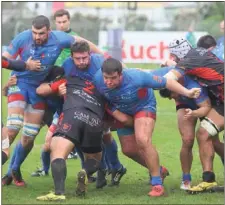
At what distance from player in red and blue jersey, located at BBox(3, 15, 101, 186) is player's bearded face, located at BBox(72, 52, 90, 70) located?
67cm

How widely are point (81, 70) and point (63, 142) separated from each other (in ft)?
3.35

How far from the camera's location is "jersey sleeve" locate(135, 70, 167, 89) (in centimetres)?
962

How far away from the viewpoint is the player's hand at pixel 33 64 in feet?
33.2

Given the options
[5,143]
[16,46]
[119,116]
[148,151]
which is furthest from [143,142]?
[16,46]

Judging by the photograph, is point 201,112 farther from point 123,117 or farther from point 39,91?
point 39,91

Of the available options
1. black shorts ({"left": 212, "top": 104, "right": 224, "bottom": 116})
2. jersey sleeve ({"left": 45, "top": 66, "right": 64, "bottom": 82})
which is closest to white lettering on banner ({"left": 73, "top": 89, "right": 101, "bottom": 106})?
jersey sleeve ({"left": 45, "top": 66, "right": 64, "bottom": 82})

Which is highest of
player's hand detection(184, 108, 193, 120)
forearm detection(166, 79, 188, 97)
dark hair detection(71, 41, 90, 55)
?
dark hair detection(71, 41, 90, 55)

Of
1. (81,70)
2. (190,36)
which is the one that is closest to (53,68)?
(81,70)

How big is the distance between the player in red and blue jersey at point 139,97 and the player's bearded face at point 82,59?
20 centimetres

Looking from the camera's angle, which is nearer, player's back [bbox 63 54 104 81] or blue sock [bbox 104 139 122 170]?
player's back [bbox 63 54 104 81]

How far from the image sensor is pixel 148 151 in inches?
380

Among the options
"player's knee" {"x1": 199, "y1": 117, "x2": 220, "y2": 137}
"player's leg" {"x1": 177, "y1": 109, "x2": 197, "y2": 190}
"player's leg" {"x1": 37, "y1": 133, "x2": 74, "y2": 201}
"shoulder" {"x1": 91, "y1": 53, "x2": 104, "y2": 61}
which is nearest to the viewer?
"player's leg" {"x1": 37, "y1": 133, "x2": 74, "y2": 201}

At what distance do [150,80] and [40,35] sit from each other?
156 cm

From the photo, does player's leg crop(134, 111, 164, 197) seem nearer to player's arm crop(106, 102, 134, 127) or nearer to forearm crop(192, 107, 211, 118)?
player's arm crop(106, 102, 134, 127)
